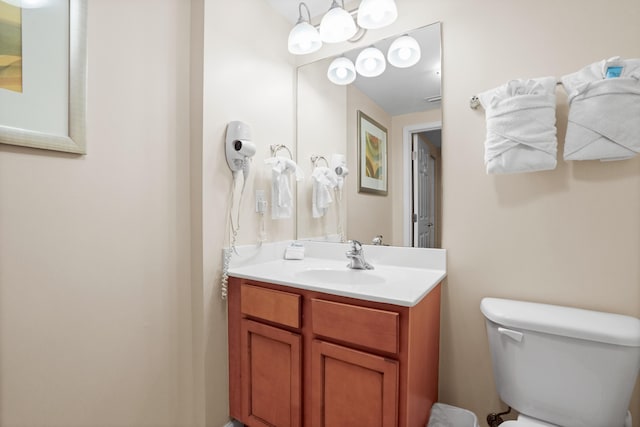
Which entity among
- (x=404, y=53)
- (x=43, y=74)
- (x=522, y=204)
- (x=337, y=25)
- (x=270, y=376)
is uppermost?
(x=337, y=25)

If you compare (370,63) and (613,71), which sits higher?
(370,63)

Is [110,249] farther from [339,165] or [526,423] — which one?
[526,423]

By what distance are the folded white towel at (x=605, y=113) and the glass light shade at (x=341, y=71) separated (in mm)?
1078

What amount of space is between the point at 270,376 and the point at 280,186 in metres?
0.96

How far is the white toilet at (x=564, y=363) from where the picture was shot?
934 millimetres

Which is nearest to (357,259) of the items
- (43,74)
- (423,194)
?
(423,194)

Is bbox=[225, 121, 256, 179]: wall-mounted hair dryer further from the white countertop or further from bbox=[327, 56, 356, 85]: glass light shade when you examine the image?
bbox=[327, 56, 356, 85]: glass light shade

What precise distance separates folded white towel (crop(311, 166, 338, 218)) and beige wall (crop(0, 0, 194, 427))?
0.77 metres

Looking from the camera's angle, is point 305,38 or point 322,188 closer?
point 305,38

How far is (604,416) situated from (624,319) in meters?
0.33

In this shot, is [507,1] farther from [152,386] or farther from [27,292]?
[152,386]

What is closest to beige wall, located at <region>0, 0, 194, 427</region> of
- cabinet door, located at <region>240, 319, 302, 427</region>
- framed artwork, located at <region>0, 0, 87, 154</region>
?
framed artwork, located at <region>0, 0, 87, 154</region>

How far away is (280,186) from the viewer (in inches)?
66.1

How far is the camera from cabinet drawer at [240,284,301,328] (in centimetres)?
123
